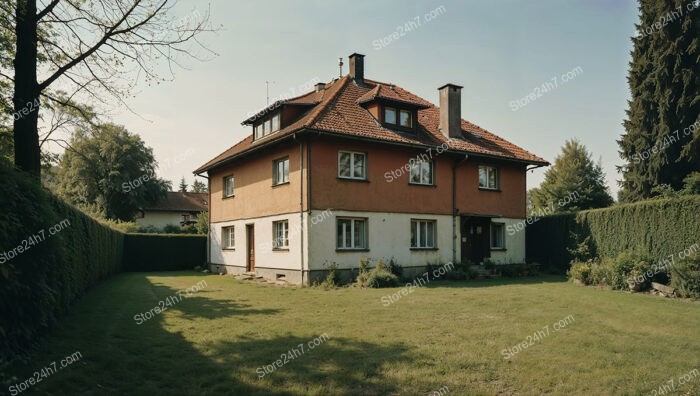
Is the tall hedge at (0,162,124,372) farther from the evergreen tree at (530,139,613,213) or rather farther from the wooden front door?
the evergreen tree at (530,139,613,213)

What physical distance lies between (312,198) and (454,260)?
748 centimetres

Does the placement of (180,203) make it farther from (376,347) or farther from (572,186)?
(376,347)

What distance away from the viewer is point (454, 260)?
21.2 m

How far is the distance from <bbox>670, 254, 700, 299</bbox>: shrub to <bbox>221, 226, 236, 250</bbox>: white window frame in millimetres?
18498

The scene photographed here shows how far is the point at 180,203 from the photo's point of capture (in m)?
57.4

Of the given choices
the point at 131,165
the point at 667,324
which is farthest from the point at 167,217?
the point at 667,324

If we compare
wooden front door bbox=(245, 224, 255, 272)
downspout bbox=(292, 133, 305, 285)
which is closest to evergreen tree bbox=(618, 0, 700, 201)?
downspout bbox=(292, 133, 305, 285)

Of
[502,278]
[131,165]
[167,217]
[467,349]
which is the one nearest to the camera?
[467,349]

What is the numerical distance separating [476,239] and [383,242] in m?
5.61

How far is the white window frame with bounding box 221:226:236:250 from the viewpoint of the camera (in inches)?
969

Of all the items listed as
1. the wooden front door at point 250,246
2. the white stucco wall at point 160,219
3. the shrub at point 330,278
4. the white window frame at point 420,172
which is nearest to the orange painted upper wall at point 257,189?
the wooden front door at point 250,246

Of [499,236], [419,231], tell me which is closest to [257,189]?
[419,231]

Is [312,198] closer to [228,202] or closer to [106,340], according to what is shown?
[228,202]

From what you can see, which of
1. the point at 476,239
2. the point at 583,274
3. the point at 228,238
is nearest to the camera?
the point at 583,274
